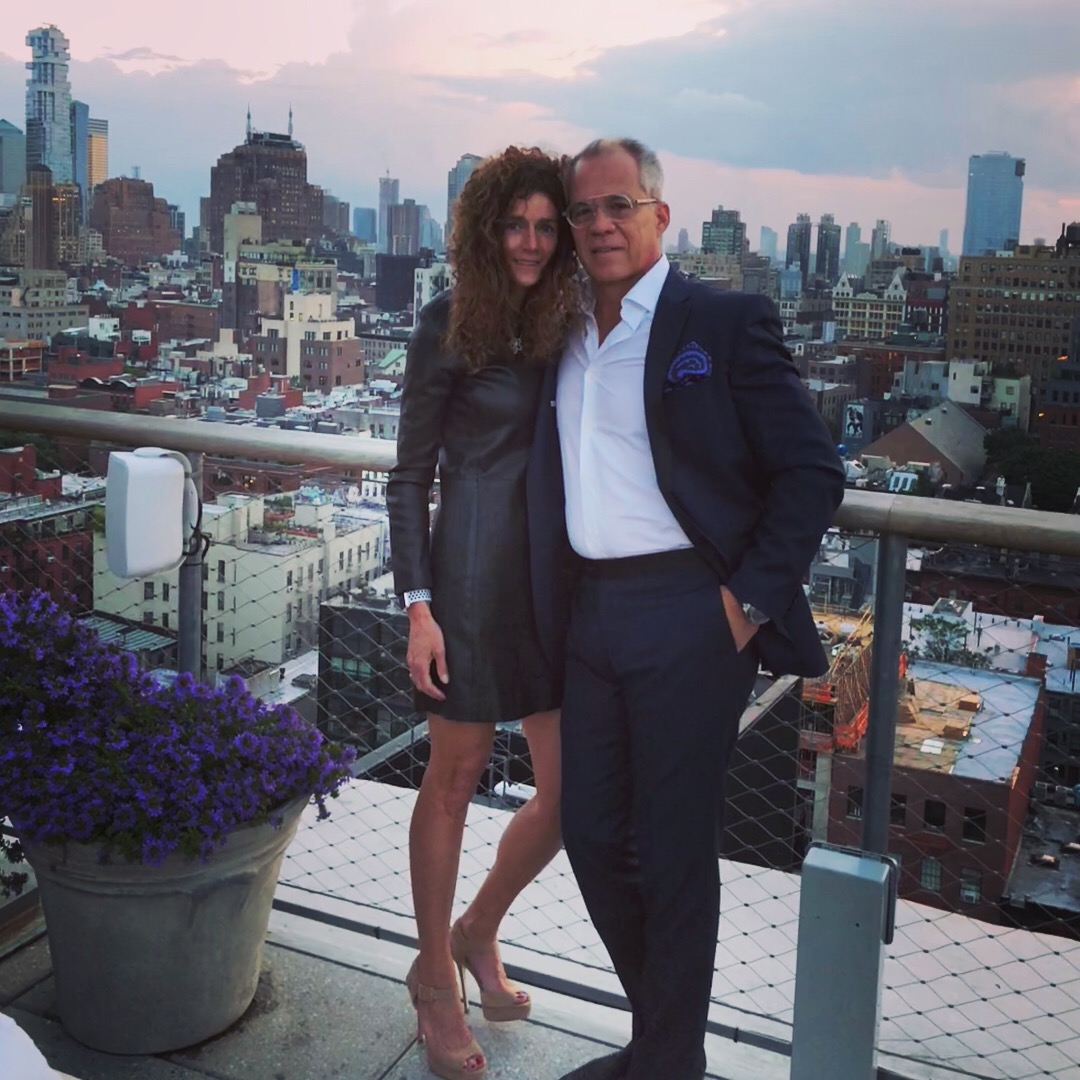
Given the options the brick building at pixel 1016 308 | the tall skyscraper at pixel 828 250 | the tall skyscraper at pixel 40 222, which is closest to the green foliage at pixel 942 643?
the tall skyscraper at pixel 828 250

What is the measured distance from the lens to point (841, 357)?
17.3 meters

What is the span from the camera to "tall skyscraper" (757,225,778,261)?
1444cm

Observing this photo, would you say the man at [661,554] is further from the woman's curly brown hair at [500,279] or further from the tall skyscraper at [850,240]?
the tall skyscraper at [850,240]

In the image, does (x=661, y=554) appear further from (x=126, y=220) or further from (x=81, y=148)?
(x=126, y=220)

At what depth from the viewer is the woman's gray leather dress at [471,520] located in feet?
5.94

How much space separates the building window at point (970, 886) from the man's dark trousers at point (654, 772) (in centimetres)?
96

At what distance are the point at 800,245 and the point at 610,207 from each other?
67.4 feet

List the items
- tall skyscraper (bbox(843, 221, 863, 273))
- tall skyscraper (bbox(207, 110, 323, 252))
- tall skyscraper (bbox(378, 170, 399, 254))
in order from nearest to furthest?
1. tall skyscraper (bbox(378, 170, 399, 254))
2. tall skyscraper (bbox(843, 221, 863, 273))
3. tall skyscraper (bbox(207, 110, 323, 252))

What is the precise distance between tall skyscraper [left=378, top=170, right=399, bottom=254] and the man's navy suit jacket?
65.8 feet

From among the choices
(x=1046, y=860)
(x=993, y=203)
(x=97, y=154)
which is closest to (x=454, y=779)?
(x=1046, y=860)

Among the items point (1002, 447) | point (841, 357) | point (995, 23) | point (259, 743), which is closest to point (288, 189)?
point (995, 23)

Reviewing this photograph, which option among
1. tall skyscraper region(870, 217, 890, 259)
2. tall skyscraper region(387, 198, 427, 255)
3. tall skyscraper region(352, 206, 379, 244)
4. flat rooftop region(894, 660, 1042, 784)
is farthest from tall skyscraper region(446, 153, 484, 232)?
tall skyscraper region(352, 206, 379, 244)

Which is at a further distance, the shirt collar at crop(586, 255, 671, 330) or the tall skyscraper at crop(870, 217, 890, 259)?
the tall skyscraper at crop(870, 217, 890, 259)

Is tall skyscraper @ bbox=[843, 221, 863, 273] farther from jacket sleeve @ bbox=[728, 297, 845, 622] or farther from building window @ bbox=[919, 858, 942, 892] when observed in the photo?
jacket sleeve @ bbox=[728, 297, 845, 622]
